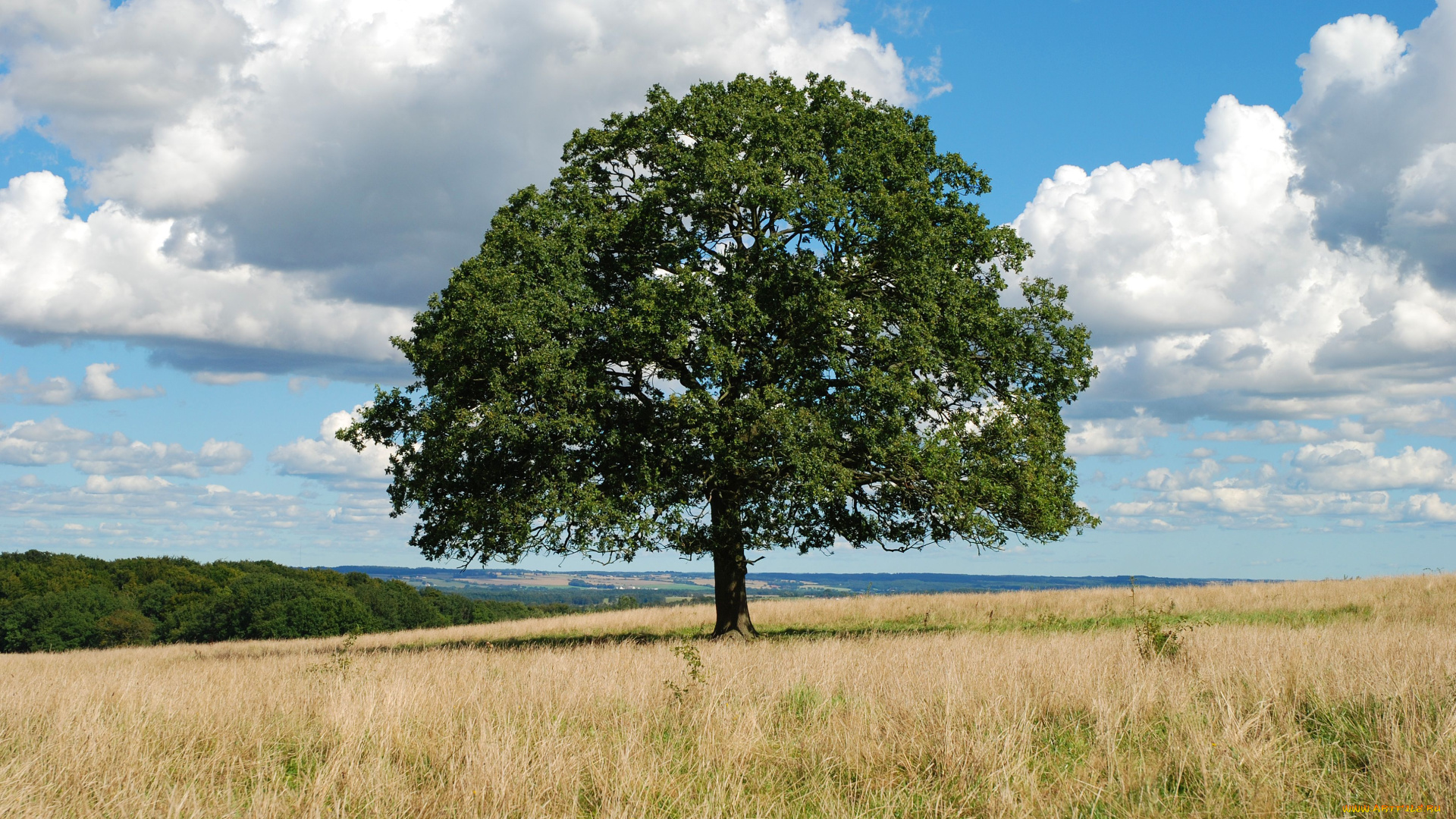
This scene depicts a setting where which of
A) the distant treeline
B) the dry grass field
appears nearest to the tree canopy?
the dry grass field

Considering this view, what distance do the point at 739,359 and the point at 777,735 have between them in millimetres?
9989

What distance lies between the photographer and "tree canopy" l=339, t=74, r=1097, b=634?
1678cm

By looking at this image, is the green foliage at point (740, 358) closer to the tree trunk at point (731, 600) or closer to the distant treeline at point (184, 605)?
the tree trunk at point (731, 600)

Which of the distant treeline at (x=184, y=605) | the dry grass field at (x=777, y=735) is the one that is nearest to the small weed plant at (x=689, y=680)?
the dry grass field at (x=777, y=735)

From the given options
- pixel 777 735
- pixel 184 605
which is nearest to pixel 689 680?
pixel 777 735

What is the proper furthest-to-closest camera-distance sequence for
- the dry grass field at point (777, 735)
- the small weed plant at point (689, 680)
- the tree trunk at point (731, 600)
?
the tree trunk at point (731, 600) → the small weed plant at point (689, 680) → the dry grass field at point (777, 735)

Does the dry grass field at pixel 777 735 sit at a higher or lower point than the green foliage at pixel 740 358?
lower

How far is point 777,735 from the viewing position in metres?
7.84

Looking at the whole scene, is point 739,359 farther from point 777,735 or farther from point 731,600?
point 777,735

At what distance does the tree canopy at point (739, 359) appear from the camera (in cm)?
1678

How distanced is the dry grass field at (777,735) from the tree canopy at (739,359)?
211 inches

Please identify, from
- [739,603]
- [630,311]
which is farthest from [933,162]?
[739,603]

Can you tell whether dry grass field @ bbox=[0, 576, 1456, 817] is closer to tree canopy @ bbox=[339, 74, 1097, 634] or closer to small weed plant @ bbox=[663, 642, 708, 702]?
small weed plant @ bbox=[663, 642, 708, 702]

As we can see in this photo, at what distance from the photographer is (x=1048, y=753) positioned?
669 cm
